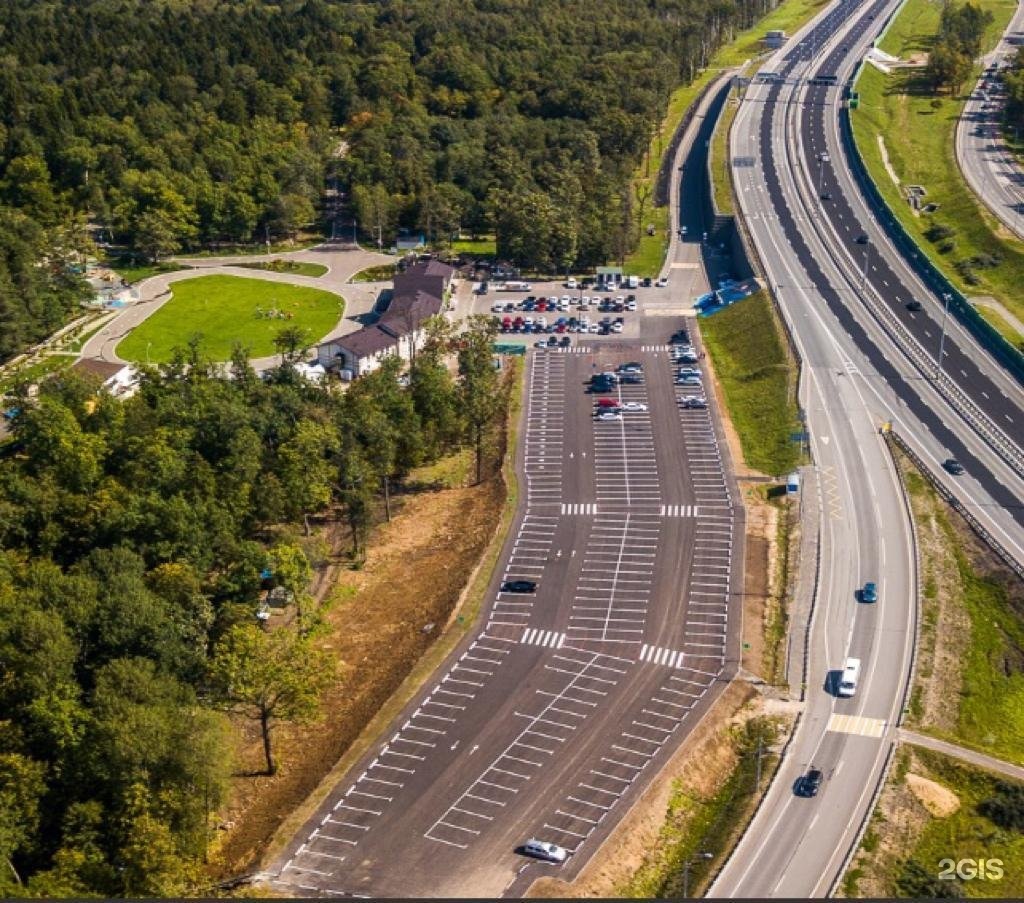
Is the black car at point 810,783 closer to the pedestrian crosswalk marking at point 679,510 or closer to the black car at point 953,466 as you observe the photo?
the pedestrian crosswalk marking at point 679,510

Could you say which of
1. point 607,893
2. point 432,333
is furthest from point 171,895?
point 432,333

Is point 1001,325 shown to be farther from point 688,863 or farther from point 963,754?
point 688,863

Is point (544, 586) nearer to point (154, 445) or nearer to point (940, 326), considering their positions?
point (154, 445)

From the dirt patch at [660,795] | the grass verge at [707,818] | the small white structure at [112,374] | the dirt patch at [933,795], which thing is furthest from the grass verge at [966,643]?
the small white structure at [112,374]

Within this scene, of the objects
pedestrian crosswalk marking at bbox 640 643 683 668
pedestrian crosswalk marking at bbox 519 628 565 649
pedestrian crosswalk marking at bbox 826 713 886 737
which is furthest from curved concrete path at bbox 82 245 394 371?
pedestrian crosswalk marking at bbox 826 713 886 737

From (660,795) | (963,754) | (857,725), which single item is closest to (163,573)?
(660,795)
